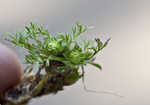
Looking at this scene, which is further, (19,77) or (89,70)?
(89,70)

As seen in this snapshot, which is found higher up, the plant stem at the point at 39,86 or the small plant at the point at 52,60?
the small plant at the point at 52,60

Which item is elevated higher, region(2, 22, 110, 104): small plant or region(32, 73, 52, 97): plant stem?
region(2, 22, 110, 104): small plant

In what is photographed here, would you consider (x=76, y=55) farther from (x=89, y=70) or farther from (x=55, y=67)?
(x=89, y=70)

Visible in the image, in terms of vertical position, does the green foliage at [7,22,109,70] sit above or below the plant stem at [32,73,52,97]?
above

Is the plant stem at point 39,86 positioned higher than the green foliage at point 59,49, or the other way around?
the green foliage at point 59,49

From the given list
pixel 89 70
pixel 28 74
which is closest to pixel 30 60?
pixel 28 74
